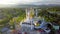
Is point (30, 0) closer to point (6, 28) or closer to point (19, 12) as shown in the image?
point (19, 12)

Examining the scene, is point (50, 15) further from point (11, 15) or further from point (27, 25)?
point (11, 15)

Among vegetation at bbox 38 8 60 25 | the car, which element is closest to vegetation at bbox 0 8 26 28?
the car

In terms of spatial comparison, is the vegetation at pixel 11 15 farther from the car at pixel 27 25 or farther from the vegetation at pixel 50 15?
the vegetation at pixel 50 15

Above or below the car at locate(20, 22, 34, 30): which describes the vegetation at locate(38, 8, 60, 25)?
above

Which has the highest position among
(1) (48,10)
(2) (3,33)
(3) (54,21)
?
(1) (48,10)

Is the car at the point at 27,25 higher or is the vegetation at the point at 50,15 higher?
the vegetation at the point at 50,15

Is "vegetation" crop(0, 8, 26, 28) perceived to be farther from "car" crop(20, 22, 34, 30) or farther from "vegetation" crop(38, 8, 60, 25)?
"vegetation" crop(38, 8, 60, 25)

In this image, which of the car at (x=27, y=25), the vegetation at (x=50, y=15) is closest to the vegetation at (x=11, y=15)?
the car at (x=27, y=25)

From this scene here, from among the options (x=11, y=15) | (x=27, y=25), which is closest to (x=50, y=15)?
(x=27, y=25)

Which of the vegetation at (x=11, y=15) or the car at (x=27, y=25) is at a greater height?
the vegetation at (x=11, y=15)

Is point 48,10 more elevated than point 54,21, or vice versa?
point 48,10

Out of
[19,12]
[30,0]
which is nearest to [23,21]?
[19,12]
